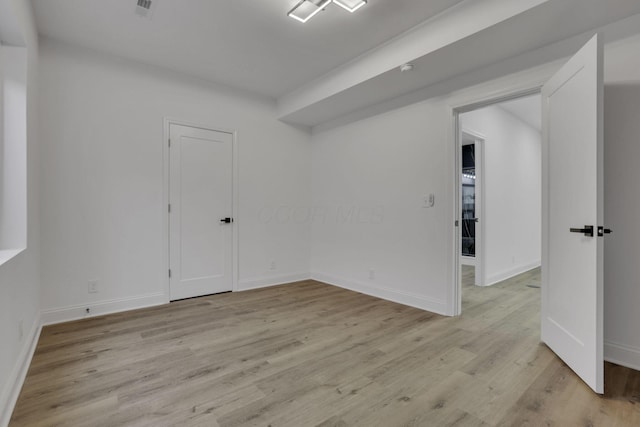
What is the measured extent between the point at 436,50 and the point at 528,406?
2.65 metres

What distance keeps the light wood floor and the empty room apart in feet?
0.06

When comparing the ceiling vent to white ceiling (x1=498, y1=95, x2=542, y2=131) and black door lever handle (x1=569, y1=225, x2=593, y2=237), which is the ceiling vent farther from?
white ceiling (x1=498, y1=95, x2=542, y2=131)

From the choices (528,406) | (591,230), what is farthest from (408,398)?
(591,230)

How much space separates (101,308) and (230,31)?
309 centimetres

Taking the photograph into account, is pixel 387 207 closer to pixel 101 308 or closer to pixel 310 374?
pixel 310 374

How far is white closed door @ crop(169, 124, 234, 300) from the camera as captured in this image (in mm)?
3758

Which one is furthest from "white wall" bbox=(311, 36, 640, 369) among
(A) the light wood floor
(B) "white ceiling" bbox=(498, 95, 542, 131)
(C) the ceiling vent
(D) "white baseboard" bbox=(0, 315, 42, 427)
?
(D) "white baseboard" bbox=(0, 315, 42, 427)

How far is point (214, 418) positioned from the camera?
163 centimetres

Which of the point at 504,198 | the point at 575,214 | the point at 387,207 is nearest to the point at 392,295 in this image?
the point at 387,207

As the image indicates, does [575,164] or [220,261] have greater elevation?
[575,164]

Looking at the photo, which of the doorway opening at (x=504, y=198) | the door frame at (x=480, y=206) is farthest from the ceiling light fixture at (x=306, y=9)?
the door frame at (x=480, y=206)

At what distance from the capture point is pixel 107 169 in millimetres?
3309

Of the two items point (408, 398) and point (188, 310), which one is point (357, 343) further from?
point (188, 310)

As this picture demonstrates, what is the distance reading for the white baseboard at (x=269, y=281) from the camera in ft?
14.2
